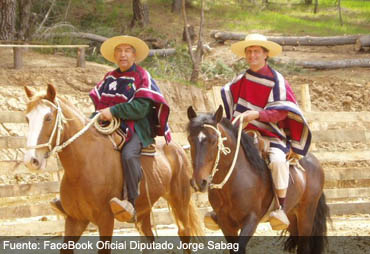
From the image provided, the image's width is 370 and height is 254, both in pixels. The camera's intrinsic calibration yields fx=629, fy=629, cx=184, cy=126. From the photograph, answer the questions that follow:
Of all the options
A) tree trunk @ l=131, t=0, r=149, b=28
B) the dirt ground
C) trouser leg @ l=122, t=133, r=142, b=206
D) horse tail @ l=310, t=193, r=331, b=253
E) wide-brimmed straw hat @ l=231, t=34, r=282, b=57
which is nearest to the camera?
trouser leg @ l=122, t=133, r=142, b=206

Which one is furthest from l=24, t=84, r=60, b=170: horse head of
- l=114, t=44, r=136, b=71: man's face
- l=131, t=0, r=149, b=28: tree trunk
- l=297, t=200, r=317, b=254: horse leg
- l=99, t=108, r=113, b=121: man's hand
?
l=131, t=0, r=149, b=28: tree trunk

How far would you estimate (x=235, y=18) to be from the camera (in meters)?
25.0

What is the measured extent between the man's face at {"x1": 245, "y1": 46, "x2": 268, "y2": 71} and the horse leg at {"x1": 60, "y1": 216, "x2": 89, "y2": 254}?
2315mm

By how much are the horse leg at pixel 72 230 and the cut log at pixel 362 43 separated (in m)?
16.4

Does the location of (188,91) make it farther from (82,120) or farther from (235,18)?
(235,18)

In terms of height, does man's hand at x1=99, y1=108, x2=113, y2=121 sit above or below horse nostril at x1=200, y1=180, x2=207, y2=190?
above

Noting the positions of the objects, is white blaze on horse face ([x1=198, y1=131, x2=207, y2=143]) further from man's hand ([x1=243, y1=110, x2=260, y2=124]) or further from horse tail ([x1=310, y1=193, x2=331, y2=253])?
horse tail ([x1=310, y1=193, x2=331, y2=253])

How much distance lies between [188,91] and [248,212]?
351 inches

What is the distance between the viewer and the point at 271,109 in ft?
20.5

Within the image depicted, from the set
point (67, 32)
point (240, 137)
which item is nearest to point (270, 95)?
point (240, 137)

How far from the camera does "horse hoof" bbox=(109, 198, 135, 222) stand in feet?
19.9

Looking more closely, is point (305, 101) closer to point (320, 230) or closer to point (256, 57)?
point (320, 230)

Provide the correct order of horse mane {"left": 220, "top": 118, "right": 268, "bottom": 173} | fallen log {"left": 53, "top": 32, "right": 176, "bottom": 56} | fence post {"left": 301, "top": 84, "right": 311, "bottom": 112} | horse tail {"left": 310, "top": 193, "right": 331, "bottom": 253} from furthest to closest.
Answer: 1. fallen log {"left": 53, "top": 32, "right": 176, "bottom": 56}
2. fence post {"left": 301, "top": 84, "right": 311, "bottom": 112}
3. horse tail {"left": 310, "top": 193, "right": 331, "bottom": 253}
4. horse mane {"left": 220, "top": 118, "right": 268, "bottom": 173}

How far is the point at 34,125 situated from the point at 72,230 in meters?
1.21
